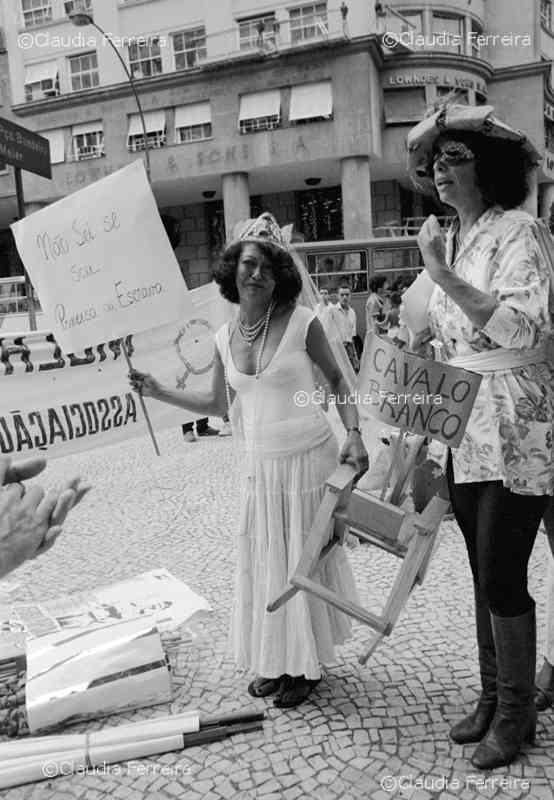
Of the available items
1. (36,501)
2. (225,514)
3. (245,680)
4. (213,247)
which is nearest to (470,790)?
(245,680)

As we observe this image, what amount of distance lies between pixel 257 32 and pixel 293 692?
2482cm

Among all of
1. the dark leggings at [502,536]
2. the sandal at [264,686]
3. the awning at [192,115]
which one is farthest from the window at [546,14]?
the sandal at [264,686]

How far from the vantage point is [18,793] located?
215 centimetres

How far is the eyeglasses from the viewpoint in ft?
6.35

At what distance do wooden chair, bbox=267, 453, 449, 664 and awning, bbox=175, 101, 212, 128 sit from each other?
2394 centimetres

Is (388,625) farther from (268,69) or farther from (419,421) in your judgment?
(268,69)

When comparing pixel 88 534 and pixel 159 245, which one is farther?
pixel 88 534

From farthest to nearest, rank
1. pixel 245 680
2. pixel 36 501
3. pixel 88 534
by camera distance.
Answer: pixel 88 534 < pixel 245 680 < pixel 36 501

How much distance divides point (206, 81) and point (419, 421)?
24.6m

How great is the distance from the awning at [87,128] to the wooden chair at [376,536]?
26141 mm

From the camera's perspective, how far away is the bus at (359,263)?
14.4 metres

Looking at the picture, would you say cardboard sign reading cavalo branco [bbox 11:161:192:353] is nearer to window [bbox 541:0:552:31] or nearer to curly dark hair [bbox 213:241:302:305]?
curly dark hair [bbox 213:241:302:305]

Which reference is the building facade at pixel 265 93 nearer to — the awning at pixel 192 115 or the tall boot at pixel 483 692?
the awning at pixel 192 115

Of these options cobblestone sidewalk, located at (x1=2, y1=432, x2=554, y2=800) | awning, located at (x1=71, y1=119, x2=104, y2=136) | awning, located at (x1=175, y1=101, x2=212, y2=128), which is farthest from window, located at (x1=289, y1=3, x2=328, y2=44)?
cobblestone sidewalk, located at (x1=2, y1=432, x2=554, y2=800)
